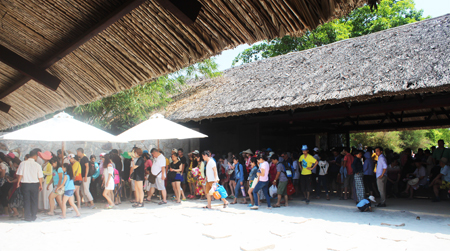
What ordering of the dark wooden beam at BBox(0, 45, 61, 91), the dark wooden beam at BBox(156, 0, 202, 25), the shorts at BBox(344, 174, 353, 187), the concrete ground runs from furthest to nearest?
the shorts at BBox(344, 174, 353, 187)
the concrete ground
the dark wooden beam at BBox(0, 45, 61, 91)
the dark wooden beam at BBox(156, 0, 202, 25)

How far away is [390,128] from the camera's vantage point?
1361 cm

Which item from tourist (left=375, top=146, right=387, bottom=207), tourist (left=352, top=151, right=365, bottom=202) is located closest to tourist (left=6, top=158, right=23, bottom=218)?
tourist (left=352, top=151, right=365, bottom=202)

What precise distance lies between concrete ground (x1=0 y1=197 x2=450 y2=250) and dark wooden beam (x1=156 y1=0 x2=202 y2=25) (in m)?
4.08

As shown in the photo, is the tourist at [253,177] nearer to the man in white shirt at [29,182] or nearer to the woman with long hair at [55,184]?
the woman with long hair at [55,184]

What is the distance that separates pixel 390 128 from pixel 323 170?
5.90 meters

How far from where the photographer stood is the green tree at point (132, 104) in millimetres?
12492

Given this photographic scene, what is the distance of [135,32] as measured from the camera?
2533 millimetres

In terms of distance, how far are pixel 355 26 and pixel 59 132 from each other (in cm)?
2308

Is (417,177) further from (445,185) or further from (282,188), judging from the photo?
(282,188)

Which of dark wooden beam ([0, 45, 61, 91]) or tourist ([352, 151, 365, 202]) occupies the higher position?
dark wooden beam ([0, 45, 61, 91])

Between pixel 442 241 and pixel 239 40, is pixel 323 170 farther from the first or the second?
pixel 239 40

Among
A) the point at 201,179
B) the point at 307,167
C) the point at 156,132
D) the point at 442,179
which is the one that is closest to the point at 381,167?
the point at 307,167

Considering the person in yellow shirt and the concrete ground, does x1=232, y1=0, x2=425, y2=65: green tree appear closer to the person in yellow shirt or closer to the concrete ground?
the person in yellow shirt

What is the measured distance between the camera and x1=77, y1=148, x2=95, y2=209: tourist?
8.73 metres
